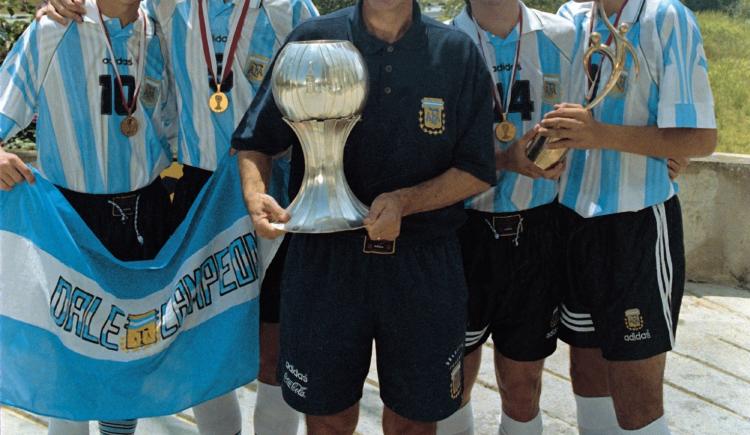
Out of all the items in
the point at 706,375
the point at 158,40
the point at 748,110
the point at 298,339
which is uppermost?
the point at 158,40

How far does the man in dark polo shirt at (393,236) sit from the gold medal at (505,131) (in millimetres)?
423

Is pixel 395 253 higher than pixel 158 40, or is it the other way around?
pixel 158 40

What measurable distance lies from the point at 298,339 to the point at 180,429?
5.85 ft

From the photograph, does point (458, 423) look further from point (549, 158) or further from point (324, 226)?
point (324, 226)

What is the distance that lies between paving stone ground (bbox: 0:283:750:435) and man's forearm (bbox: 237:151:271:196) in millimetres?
1840

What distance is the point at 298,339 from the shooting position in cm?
307

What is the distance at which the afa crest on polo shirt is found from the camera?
2895mm

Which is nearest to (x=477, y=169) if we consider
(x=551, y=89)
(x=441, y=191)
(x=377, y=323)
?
(x=441, y=191)

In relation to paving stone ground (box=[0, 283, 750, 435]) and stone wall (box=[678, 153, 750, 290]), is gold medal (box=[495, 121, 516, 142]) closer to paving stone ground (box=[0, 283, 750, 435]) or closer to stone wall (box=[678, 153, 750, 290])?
paving stone ground (box=[0, 283, 750, 435])

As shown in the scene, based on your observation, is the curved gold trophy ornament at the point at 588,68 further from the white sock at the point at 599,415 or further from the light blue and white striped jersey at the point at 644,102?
the white sock at the point at 599,415

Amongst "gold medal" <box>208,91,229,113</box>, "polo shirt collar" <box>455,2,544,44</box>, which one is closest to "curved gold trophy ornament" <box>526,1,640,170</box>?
"polo shirt collar" <box>455,2,544,44</box>

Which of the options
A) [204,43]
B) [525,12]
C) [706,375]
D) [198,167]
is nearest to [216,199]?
[198,167]

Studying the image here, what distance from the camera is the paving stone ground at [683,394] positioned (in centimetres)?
468

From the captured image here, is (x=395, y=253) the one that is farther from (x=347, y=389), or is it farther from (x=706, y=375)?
(x=706, y=375)
